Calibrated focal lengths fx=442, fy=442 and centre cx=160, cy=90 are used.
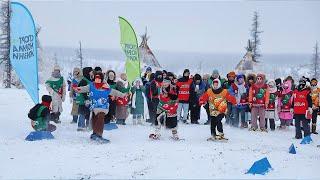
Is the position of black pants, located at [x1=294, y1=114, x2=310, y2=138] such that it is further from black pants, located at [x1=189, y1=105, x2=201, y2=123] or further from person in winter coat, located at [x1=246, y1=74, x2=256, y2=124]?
black pants, located at [x1=189, y1=105, x2=201, y2=123]

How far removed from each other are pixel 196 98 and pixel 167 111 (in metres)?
4.53

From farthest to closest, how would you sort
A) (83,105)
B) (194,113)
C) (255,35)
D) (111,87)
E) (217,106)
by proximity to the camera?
(255,35), (194,113), (111,87), (83,105), (217,106)

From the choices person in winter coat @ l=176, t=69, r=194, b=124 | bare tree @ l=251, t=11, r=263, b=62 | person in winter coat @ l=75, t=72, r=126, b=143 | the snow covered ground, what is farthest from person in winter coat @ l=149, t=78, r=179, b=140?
bare tree @ l=251, t=11, r=263, b=62

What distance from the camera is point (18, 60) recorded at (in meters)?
13.0

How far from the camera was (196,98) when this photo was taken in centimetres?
1688

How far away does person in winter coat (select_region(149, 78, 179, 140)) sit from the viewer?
40.9 ft

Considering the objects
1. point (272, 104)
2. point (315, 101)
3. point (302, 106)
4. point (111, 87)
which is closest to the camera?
point (302, 106)

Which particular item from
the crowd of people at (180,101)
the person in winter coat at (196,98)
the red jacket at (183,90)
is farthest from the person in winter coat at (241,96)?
the red jacket at (183,90)

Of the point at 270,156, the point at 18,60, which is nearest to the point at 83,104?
the point at 18,60

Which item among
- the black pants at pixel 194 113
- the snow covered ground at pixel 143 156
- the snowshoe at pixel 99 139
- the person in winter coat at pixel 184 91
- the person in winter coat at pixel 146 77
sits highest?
the person in winter coat at pixel 146 77

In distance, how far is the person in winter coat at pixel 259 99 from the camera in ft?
50.2

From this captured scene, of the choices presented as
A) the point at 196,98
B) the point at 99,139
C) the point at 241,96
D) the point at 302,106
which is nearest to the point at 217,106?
the point at 302,106

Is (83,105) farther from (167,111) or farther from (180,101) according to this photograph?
(180,101)

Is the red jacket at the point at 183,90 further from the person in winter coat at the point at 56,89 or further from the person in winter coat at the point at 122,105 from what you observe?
the person in winter coat at the point at 56,89
